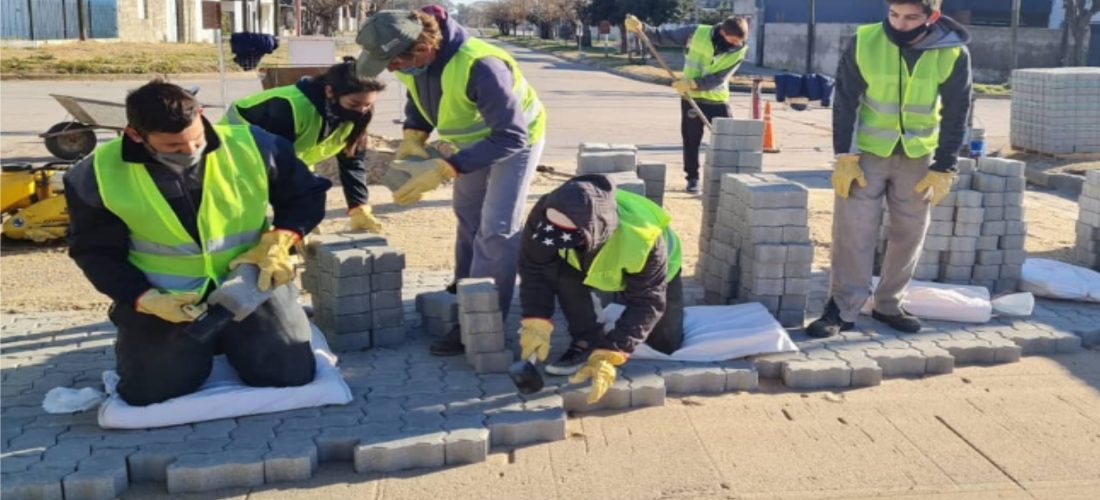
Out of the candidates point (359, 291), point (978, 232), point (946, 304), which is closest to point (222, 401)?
point (359, 291)

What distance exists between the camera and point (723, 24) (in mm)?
9680

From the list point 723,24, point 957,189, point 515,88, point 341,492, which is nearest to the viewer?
point 341,492

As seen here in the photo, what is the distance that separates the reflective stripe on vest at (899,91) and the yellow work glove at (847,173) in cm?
12

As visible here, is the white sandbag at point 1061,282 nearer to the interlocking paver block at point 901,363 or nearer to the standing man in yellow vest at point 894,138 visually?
the standing man in yellow vest at point 894,138

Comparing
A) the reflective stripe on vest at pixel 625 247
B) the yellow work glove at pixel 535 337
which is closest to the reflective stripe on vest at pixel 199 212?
the yellow work glove at pixel 535 337

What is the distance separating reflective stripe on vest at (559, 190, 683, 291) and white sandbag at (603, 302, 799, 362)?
24.2 inches

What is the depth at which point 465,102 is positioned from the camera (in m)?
4.80

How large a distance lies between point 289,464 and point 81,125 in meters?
8.71

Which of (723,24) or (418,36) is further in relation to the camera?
(723,24)

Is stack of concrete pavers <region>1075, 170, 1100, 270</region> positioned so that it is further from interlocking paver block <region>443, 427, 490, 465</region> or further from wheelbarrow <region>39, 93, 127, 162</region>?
wheelbarrow <region>39, 93, 127, 162</region>

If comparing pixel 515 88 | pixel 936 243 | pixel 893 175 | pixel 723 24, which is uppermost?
pixel 723 24

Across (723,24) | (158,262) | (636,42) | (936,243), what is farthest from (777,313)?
(636,42)

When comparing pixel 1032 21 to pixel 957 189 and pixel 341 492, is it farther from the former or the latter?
pixel 341 492

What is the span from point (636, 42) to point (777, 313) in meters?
44.3
